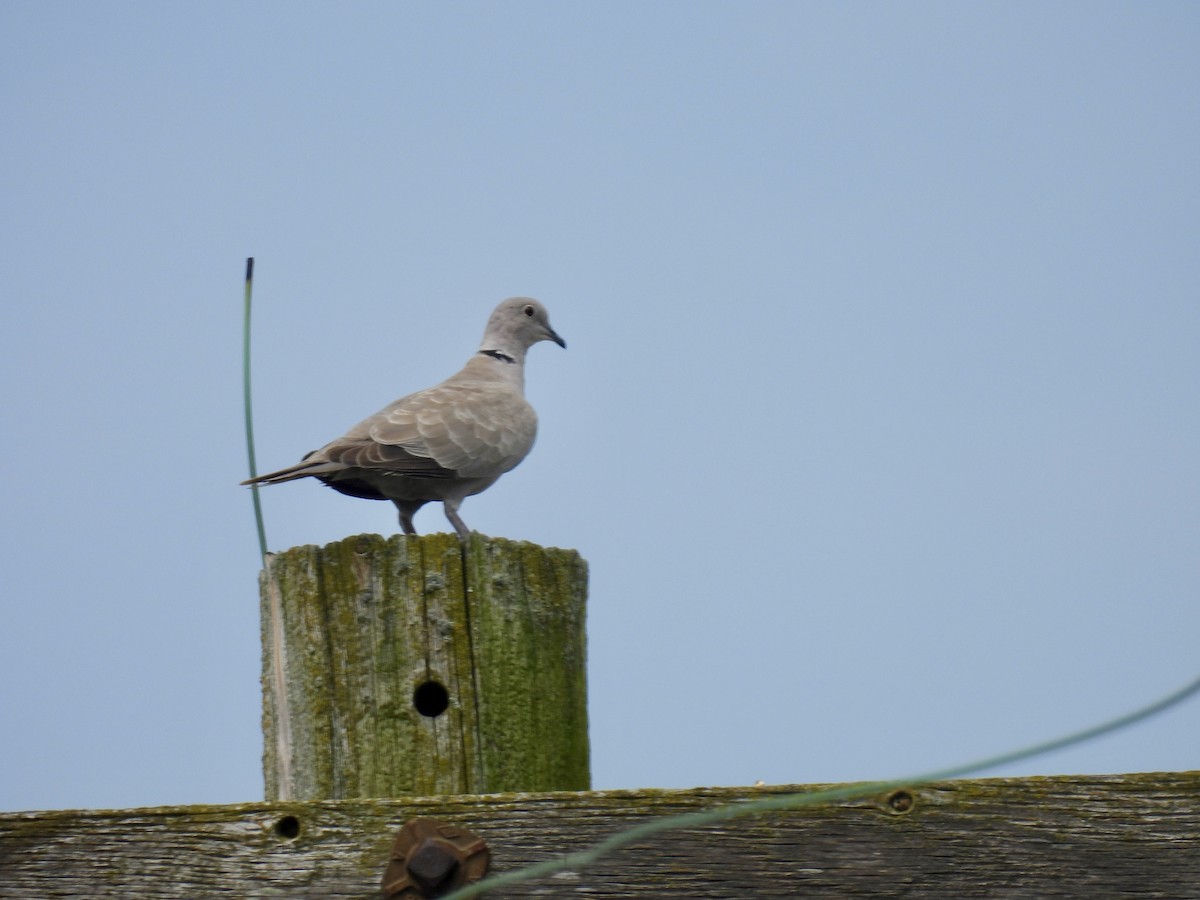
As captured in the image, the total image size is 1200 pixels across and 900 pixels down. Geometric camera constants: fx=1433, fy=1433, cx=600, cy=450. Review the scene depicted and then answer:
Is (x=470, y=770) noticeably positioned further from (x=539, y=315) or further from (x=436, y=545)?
(x=539, y=315)

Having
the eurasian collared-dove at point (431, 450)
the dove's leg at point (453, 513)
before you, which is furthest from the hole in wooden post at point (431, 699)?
the dove's leg at point (453, 513)

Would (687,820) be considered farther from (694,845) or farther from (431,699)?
(431,699)

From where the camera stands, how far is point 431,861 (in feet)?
7.05

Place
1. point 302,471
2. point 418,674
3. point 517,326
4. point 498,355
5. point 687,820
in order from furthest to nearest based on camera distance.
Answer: point 517,326 → point 498,355 → point 302,471 → point 418,674 → point 687,820

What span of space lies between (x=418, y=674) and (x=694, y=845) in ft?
2.50

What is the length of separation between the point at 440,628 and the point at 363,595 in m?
0.17

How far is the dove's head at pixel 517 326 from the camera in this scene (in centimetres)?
770

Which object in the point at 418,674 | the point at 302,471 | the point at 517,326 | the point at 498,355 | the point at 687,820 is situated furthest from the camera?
the point at 517,326

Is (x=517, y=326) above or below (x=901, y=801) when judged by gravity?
above

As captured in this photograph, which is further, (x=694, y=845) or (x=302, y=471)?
(x=302, y=471)

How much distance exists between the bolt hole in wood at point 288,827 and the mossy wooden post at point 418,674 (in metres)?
0.46

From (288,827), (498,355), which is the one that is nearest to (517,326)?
(498,355)

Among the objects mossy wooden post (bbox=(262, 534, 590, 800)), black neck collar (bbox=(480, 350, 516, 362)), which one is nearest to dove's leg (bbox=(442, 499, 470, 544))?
black neck collar (bbox=(480, 350, 516, 362))

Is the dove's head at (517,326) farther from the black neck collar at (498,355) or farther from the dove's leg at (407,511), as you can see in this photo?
the dove's leg at (407,511)
